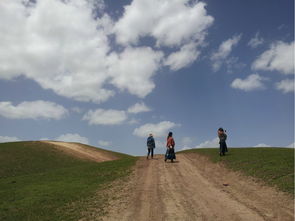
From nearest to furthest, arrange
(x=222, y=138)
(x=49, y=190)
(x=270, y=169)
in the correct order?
1. (x=49, y=190)
2. (x=270, y=169)
3. (x=222, y=138)

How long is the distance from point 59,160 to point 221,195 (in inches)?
993

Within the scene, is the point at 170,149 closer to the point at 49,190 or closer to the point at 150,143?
the point at 150,143

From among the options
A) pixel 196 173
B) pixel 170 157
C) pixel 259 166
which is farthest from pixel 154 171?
pixel 259 166

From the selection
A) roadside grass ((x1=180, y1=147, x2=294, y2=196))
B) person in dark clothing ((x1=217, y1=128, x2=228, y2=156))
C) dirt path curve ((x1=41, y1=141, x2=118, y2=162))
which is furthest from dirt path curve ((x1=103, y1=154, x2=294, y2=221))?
dirt path curve ((x1=41, y1=141, x2=118, y2=162))

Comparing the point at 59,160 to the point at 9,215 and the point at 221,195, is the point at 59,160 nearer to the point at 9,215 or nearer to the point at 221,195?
the point at 9,215

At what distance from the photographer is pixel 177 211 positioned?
11.3 meters

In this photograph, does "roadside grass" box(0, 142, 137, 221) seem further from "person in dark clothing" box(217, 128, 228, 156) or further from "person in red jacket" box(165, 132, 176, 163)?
"person in dark clothing" box(217, 128, 228, 156)

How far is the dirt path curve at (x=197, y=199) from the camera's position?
10.8 meters

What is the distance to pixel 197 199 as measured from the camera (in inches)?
511

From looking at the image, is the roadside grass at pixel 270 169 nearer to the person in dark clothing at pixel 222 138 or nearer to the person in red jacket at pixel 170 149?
the person in dark clothing at pixel 222 138

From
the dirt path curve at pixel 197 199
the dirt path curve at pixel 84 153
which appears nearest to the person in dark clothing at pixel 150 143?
the dirt path curve at pixel 197 199

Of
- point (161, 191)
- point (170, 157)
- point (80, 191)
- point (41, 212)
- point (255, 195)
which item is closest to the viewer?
point (41, 212)

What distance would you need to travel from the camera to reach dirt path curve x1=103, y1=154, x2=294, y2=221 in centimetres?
1080

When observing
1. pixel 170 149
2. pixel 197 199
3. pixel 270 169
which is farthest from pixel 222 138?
pixel 197 199
